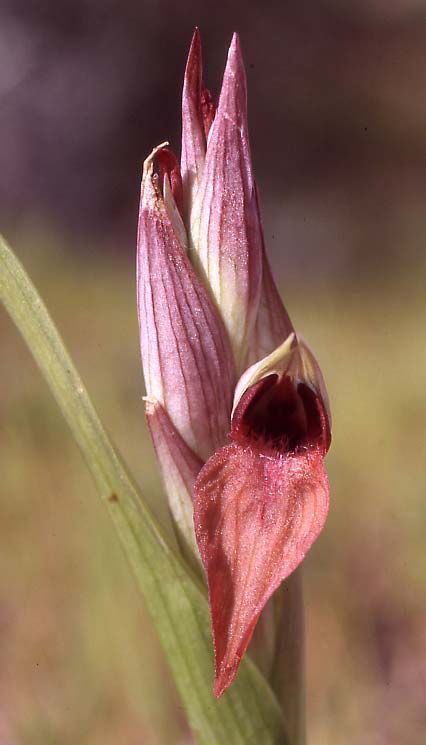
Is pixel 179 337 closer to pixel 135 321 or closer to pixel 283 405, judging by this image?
pixel 283 405

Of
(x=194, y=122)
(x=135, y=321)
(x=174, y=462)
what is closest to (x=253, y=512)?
(x=174, y=462)

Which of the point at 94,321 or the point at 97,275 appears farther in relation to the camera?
the point at 97,275

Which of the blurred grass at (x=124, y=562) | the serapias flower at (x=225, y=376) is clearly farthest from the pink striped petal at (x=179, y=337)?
→ the blurred grass at (x=124, y=562)

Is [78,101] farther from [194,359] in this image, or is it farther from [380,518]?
[194,359]

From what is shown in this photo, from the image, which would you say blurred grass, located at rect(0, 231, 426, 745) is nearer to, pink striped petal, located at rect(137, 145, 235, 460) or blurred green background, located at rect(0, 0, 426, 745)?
blurred green background, located at rect(0, 0, 426, 745)

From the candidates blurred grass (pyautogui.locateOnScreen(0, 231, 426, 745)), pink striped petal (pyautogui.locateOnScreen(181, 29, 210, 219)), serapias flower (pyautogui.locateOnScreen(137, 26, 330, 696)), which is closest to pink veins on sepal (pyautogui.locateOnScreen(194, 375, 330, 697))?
serapias flower (pyautogui.locateOnScreen(137, 26, 330, 696))

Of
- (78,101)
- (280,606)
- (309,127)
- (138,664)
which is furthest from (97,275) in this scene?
(280,606)

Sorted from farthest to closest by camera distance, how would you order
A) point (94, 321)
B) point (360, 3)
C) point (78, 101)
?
point (78, 101)
point (360, 3)
point (94, 321)

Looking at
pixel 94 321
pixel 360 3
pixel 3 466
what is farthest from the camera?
pixel 360 3
